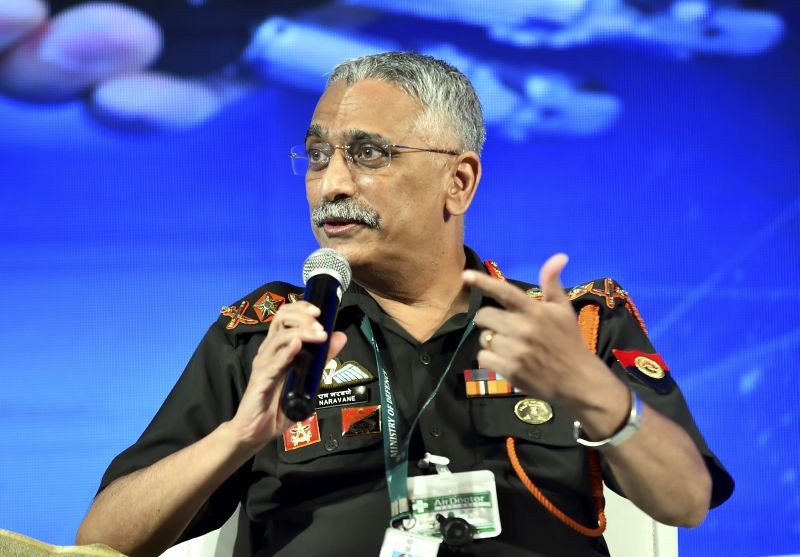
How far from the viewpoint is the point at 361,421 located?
5.94 feet

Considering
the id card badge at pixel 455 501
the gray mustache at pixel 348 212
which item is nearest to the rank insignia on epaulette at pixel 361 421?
the id card badge at pixel 455 501

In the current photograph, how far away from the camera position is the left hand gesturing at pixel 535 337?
131cm

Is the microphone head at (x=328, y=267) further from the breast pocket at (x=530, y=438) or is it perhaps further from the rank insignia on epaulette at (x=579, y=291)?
the rank insignia on epaulette at (x=579, y=291)

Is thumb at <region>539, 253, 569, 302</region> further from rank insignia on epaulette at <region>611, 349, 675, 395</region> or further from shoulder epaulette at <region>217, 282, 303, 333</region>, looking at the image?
shoulder epaulette at <region>217, 282, 303, 333</region>

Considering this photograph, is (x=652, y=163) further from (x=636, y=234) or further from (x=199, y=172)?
(x=199, y=172)

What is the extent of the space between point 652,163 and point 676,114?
17 cm

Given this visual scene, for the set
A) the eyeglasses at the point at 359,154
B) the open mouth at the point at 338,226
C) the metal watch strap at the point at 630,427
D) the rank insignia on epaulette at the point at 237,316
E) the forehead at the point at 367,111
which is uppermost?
the forehead at the point at 367,111

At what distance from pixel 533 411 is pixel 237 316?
639 mm

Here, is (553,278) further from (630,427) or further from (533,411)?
(533,411)

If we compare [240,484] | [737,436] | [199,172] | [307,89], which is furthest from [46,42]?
[737,436]

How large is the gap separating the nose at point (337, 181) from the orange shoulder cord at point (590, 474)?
1.77 ft

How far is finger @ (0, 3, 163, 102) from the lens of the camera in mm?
2623

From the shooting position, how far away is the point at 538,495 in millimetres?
1731

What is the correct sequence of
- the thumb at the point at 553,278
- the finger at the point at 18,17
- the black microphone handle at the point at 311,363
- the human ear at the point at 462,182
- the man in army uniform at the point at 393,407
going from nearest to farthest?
the black microphone handle at the point at 311,363, the thumb at the point at 553,278, the man in army uniform at the point at 393,407, the human ear at the point at 462,182, the finger at the point at 18,17
